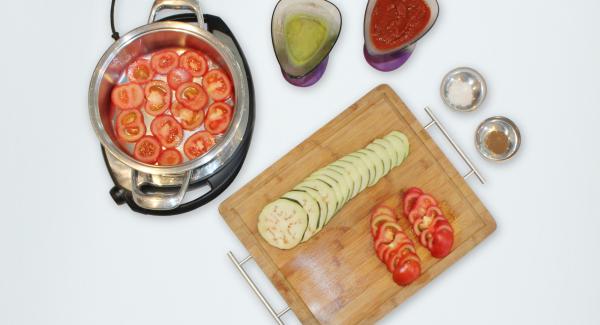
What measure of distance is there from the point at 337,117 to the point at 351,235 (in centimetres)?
56

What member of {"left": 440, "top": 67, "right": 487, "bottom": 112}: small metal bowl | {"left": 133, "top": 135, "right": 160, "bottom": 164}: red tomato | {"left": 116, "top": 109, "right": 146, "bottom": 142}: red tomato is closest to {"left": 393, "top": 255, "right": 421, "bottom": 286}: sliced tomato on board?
{"left": 440, "top": 67, "right": 487, "bottom": 112}: small metal bowl

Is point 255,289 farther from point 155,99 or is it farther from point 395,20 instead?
point 395,20

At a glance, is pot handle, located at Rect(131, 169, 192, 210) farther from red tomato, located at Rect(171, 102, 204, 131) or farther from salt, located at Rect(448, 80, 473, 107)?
salt, located at Rect(448, 80, 473, 107)

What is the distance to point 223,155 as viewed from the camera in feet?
8.66

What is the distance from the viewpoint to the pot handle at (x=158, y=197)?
2.45 metres

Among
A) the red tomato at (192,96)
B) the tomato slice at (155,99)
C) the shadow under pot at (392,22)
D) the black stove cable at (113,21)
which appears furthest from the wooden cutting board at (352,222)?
the black stove cable at (113,21)

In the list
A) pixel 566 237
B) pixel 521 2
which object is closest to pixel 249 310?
Result: pixel 566 237

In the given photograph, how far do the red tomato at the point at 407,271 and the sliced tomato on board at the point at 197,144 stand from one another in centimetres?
101

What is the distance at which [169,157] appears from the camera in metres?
2.71

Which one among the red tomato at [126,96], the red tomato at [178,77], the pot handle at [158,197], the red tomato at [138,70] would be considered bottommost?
the pot handle at [158,197]

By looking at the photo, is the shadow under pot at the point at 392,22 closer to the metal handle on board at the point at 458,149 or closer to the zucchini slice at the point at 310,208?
the metal handle on board at the point at 458,149

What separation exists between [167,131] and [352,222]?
3.14 feet

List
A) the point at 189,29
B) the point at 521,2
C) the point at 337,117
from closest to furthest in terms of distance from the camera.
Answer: the point at 189,29
the point at 337,117
the point at 521,2

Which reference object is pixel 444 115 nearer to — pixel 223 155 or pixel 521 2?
pixel 521 2
